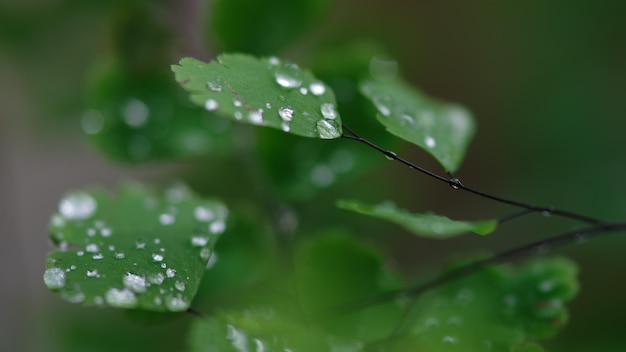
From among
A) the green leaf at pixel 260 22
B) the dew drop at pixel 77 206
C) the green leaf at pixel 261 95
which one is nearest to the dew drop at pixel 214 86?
the green leaf at pixel 261 95

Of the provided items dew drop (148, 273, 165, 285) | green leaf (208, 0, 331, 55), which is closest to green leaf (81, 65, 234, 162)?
green leaf (208, 0, 331, 55)

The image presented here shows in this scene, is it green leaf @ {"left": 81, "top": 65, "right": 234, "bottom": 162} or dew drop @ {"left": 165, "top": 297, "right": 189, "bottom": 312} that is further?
green leaf @ {"left": 81, "top": 65, "right": 234, "bottom": 162}

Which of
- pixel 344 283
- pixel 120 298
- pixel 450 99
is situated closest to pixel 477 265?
pixel 344 283

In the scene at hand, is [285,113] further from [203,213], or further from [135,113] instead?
[135,113]

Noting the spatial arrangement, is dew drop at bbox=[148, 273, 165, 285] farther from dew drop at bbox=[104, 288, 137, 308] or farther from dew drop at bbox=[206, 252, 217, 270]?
dew drop at bbox=[206, 252, 217, 270]

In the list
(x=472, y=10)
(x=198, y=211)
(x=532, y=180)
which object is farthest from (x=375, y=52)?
(x=472, y=10)

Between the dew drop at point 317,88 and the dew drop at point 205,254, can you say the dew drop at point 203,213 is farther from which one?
the dew drop at point 317,88
